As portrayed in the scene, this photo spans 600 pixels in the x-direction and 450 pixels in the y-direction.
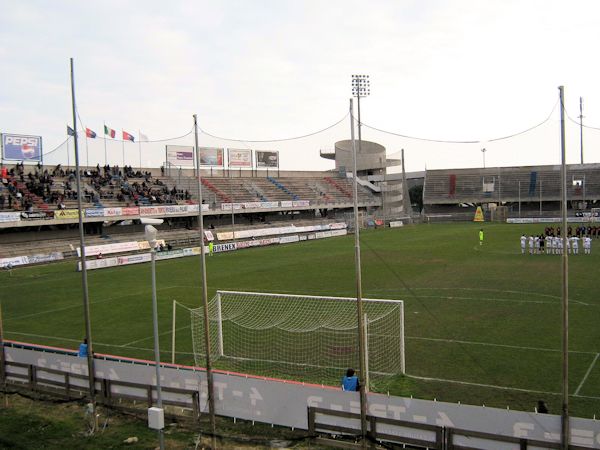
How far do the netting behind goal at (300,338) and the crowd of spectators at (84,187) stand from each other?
103 ft

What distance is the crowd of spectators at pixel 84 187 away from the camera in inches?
1841

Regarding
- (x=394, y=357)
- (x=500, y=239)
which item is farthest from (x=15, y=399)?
(x=500, y=239)

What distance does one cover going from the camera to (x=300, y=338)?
17609 mm

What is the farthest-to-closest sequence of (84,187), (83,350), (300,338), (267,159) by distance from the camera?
(267,159) → (84,187) → (300,338) → (83,350)

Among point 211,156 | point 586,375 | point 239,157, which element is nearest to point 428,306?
point 586,375

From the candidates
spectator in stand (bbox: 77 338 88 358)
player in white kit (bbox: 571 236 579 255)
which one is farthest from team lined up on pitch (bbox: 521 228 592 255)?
spectator in stand (bbox: 77 338 88 358)

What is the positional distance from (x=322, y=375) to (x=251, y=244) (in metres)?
37.9

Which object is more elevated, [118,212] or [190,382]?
[118,212]

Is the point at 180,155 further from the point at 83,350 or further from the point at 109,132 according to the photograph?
the point at 83,350

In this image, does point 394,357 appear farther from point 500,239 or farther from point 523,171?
point 523,171

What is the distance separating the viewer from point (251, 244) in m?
51.7

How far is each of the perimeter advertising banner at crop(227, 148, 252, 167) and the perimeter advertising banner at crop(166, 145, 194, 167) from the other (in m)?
6.69

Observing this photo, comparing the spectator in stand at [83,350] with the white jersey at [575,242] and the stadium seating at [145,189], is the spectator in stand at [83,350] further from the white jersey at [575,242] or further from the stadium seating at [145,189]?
the stadium seating at [145,189]

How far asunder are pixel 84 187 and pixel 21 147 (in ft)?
20.8
